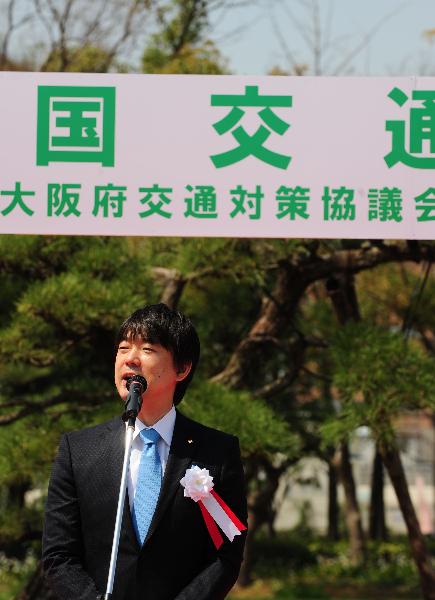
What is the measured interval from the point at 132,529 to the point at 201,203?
4.53ft

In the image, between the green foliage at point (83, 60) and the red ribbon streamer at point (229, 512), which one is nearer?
the red ribbon streamer at point (229, 512)

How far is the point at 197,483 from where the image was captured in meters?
1.95

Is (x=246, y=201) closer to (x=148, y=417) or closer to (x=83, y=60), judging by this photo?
(x=148, y=417)

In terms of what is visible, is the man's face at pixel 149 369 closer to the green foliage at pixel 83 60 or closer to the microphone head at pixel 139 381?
the microphone head at pixel 139 381

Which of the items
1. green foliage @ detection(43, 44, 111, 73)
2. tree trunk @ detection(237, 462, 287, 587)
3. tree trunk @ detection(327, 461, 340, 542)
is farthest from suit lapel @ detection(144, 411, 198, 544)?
tree trunk @ detection(327, 461, 340, 542)

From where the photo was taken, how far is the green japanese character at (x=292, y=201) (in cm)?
312

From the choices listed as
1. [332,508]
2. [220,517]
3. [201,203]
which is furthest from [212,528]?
[332,508]

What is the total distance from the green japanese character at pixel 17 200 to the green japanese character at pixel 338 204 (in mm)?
874

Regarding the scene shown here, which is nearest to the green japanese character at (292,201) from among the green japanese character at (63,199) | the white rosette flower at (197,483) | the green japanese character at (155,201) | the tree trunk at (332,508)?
the green japanese character at (155,201)

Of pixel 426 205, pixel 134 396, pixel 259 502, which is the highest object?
pixel 426 205

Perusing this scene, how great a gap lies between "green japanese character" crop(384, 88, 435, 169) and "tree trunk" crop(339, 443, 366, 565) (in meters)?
4.83

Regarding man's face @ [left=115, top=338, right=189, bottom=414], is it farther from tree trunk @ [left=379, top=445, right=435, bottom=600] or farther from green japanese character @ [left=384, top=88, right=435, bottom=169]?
tree trunk @ [left=379, top=445, right=435, bottom=600]

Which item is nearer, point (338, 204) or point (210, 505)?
point (210, 505)

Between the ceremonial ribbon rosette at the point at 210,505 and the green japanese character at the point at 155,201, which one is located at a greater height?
the green japanese character at the point at 155,201
